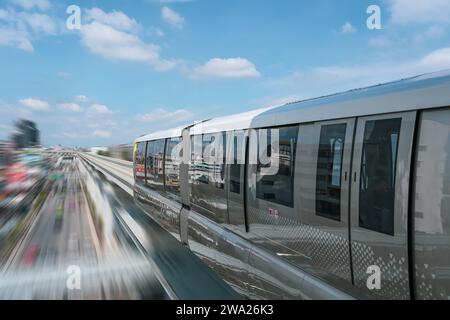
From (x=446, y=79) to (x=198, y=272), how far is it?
17.6 feet

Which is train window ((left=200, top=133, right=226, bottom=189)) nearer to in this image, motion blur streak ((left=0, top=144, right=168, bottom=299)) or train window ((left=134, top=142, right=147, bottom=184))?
motion blur streak ((left=0, top=144, right=168, bottom=299))

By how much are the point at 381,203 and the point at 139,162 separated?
11.4m

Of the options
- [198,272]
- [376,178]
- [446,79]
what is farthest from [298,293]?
[198,272]

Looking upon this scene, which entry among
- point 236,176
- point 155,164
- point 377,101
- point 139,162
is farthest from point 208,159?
point 139,162

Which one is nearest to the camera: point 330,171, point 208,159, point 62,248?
point 330,171

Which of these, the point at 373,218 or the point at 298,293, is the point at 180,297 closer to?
the point at 298,293

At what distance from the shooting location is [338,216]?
11.1ft

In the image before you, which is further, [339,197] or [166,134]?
[166,134]

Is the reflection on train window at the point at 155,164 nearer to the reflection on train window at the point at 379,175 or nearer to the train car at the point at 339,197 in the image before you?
the train car at the point at 339,197

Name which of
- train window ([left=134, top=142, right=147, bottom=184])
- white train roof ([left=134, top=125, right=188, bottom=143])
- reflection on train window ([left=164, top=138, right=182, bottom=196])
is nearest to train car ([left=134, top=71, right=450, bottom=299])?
reflection on train window ([left=164, top=138, right=182, bottom=196])

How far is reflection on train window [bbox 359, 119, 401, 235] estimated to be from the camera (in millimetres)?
2840

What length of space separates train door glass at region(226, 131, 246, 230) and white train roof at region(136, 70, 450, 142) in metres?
0.40

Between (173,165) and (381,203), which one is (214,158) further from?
(381,203)

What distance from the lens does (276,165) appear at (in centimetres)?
450
